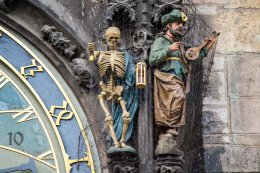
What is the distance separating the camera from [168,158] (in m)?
6.22

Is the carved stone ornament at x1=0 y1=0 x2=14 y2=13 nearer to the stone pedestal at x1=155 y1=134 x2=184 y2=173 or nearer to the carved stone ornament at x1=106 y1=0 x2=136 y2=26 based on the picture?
the carved stone ornament at x1=106 y1=0 x2=136 y2=26

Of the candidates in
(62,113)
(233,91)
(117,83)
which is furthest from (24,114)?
(233,91)

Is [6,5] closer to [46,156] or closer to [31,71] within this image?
[31,71]

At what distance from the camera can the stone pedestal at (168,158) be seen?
6.21 m

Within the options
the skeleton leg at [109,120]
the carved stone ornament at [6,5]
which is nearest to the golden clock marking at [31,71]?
the carved stone ornament at [6,5]

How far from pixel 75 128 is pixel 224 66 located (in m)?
1.04

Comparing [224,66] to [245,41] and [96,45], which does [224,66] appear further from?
[96,45]

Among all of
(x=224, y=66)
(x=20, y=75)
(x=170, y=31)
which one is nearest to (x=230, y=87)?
(x=224, y=66)

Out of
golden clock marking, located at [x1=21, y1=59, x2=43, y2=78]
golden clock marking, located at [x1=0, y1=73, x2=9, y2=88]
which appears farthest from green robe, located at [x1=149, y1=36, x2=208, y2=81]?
golden clock marking, located at [x1=0, y1=73, x2=9, y2=88]

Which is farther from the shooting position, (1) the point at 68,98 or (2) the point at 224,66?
(2) the point at 224,66

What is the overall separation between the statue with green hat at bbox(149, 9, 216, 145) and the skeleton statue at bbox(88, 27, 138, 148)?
0.41 ft

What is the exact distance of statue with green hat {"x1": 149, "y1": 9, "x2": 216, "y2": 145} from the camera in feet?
20.9

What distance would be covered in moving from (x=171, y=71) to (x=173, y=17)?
0.99 ft

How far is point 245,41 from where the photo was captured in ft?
23.4
